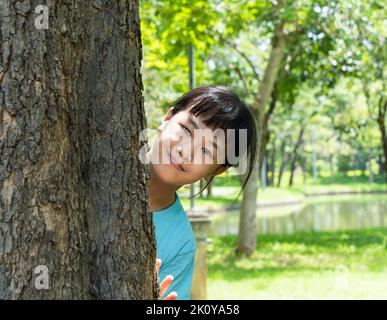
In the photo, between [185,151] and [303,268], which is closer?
[185,151]

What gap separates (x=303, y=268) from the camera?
27.7ft

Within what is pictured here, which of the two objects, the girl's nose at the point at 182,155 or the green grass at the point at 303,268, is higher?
the girl's nose at the point at 182,155

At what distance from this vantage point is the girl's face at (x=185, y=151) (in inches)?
69.5

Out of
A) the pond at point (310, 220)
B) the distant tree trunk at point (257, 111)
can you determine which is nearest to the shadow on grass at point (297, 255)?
the distant tree trunk at point (257, 111)

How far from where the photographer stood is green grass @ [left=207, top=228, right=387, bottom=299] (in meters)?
6.79

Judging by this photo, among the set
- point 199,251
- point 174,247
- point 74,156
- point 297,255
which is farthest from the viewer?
point 297,255

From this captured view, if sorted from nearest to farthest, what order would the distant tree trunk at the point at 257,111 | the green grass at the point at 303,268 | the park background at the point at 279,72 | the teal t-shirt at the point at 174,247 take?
the teal t-shirt at the point at 174,247, the green grass at the point at 303,268, the park background at the point at 279,72, the distant tree trunk at the point at 257,111

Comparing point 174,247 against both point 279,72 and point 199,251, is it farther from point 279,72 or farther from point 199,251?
point 279,72

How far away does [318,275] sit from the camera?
25.3 ft

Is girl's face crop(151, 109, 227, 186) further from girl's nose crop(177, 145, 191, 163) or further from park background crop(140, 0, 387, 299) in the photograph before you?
park background crop(140, 0, 387, 299)

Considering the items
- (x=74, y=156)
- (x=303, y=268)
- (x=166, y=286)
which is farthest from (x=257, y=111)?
(x=74, y=156)

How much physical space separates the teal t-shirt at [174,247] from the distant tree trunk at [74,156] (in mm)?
267

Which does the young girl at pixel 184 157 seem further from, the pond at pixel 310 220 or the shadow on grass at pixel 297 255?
the pond at pixel 310 220

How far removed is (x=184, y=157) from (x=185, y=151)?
0.02 meters
